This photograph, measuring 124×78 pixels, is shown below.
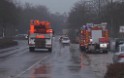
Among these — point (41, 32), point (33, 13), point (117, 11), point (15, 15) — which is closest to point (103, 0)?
point (15, 15)

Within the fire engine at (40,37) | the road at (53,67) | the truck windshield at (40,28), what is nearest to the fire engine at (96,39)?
the fire engine at (40,37)

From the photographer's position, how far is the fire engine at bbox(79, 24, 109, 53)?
172 ft

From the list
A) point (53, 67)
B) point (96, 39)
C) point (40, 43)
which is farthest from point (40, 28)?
point (53, 67)

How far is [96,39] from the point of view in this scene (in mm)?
53500

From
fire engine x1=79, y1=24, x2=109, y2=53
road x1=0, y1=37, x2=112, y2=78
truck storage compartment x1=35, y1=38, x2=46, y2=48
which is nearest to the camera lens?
road x1=0, y1=37, x2=112, y2=78

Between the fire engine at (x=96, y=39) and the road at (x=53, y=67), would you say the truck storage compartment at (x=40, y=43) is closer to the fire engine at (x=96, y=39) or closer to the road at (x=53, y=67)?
the fire engine at (x=96, y=39)

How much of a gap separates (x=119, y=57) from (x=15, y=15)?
208 ft

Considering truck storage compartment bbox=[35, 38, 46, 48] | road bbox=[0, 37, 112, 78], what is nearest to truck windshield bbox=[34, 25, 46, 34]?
truck storage compartment bbox=[35, 38, 46, 48]

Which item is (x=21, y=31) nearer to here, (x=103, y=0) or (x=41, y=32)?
(x=103, y=0)

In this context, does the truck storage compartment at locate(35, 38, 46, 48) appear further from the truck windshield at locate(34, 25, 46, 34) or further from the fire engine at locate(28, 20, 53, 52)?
the truck windshield at locate(34, 25, 46, 34)

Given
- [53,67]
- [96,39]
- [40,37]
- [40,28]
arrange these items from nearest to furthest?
[53,67] → [96,39] → [40,37] → [40,28]

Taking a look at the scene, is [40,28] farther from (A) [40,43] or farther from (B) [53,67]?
(B) [53,67]

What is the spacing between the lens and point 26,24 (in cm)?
14825

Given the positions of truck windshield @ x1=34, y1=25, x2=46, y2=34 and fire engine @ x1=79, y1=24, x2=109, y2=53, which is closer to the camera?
fire engine @ x1=79, y1=24, x2=109, y2=53
